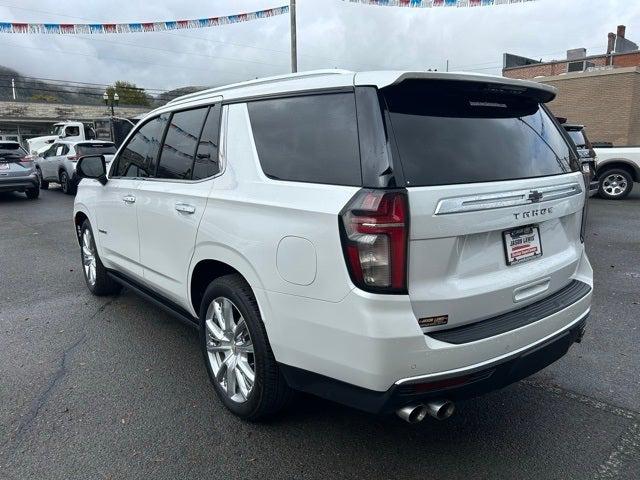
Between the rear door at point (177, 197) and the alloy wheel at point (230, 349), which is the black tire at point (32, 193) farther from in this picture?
the alloy wheel at point (230, 349)

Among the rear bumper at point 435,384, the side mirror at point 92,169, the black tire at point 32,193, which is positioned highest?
the side mirror at point 92,169

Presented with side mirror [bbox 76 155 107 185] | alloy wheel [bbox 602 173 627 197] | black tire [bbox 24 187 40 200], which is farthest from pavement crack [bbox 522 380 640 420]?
black tire [bbox 24 187 40 200]

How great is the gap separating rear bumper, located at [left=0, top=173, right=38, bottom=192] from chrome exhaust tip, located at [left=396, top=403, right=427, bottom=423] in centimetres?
1495

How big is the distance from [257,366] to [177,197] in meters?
1.29

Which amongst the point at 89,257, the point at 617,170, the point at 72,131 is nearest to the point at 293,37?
the point at 617,170

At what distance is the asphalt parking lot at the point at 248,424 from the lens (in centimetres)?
263

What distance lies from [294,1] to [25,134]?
38.3 meters

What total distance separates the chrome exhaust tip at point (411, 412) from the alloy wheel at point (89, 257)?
3960mm

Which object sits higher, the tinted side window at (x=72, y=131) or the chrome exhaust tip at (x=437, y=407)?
the tinted side window at (x=72, y=131)

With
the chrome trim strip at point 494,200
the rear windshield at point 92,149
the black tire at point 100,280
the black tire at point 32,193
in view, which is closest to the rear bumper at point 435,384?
the chrome trim strip at point 494,200

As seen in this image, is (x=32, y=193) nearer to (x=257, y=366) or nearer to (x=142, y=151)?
(x=142, y=151)

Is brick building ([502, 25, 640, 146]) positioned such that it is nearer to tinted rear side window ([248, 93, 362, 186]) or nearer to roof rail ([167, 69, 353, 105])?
roof rail ([167, 69, 353, 105])

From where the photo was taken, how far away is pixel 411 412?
2.26 m

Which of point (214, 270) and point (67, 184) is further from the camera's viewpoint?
point (67, 184)
